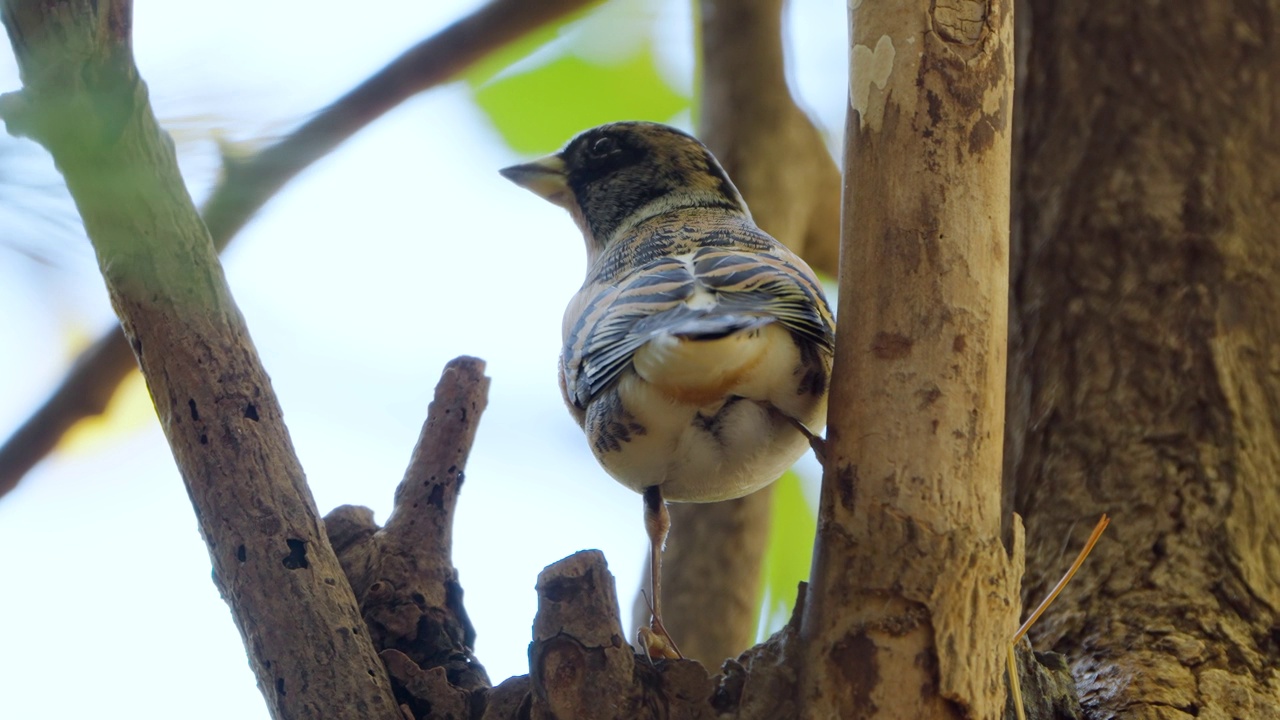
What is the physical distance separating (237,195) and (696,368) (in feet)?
3.57

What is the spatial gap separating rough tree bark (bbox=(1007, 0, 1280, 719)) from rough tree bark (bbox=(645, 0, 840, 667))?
38.7 inches

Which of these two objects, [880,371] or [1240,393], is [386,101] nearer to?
[880,371]

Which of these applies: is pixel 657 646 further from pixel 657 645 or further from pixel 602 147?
pixel 602 147

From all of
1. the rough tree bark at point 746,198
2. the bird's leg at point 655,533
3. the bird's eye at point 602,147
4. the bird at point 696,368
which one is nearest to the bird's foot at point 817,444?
the bird at point 696,368

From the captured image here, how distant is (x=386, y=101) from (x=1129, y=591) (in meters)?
2.37

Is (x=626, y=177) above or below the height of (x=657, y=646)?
above

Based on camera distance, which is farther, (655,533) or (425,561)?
(655,533)

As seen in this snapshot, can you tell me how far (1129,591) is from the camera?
9.82 ft

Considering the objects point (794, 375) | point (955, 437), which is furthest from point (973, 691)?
point (794, 375)

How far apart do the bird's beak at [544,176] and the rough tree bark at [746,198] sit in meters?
0.97

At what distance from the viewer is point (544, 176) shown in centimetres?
395

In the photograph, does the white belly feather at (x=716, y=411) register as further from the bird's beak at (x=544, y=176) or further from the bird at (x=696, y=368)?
the bird's beak at (x=544, y=176)

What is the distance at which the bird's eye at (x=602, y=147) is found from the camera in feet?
12.7

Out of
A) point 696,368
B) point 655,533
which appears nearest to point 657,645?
point 655,533
